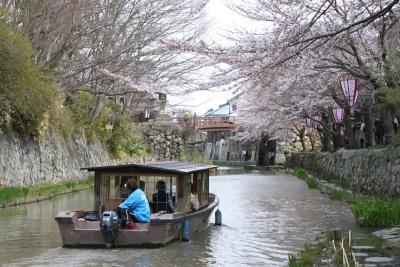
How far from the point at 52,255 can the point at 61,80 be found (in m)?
14.4

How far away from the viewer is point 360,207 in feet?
45.0

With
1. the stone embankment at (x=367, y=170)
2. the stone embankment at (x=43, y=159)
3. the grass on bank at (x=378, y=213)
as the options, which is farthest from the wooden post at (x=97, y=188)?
the stone embankment at (x=367, y=170)

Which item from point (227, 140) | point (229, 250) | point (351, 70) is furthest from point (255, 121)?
point (227, 140)

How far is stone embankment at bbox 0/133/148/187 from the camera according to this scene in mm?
20688

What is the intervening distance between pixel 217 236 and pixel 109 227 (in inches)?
143

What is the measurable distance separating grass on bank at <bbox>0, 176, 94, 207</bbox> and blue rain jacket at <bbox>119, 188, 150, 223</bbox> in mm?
8486

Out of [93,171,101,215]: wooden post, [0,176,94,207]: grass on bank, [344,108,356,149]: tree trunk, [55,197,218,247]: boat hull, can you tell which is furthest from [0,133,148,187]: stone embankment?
[344,108,356,149]: tree trunk

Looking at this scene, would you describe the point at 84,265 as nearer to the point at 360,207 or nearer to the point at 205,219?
the point at 205,219

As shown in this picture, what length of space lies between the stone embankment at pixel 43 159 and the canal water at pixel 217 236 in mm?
1527

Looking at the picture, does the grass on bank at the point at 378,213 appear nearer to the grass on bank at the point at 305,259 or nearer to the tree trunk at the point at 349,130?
the grass on bank at the point at 305,259

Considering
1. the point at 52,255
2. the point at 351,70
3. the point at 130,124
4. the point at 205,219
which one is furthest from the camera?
the point at 130,124

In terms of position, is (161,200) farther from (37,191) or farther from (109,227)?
(37,191)

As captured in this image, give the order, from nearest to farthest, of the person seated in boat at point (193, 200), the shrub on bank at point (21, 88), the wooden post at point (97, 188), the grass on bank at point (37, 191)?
the wooden post at point (97, 188)
the person seated in boat at point (193, 200)
the shrub on bank at point (21, 88)
the grass on bank at point (37, 191)

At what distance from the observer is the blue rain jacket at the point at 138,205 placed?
450 inches
